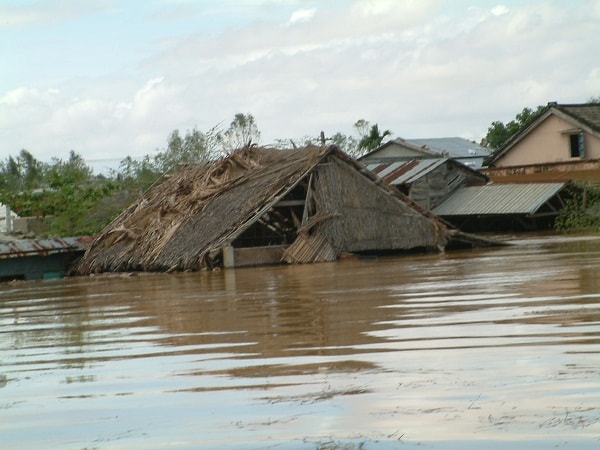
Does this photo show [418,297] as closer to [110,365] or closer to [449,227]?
[110,365]

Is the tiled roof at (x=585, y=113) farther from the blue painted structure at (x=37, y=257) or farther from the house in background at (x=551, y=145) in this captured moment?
the blue painted structure at (x=37, y=257)

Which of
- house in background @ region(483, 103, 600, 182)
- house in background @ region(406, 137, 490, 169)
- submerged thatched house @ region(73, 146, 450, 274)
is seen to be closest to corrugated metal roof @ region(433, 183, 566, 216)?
house in background @ region(483, 103, 600, 182)

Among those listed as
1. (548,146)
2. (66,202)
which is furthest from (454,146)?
(66,202)

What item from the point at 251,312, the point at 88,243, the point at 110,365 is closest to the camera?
the point at 110,365

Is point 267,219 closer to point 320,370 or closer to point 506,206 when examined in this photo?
point 506,206

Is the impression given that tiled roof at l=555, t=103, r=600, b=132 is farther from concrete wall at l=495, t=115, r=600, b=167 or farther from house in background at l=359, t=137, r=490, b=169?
house in background at l=359, t=137, r=490, b=169

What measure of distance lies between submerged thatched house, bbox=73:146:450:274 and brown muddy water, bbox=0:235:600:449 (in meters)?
7.45

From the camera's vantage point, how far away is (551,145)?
3656cm

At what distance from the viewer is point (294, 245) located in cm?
2073

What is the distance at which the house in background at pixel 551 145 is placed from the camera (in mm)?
33344

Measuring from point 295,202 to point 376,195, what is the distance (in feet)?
5.72

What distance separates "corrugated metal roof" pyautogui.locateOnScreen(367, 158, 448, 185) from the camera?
1264 inches

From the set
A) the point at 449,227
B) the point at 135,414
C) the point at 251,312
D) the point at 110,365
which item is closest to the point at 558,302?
the point at 251,312

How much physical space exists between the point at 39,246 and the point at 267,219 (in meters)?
5.05
